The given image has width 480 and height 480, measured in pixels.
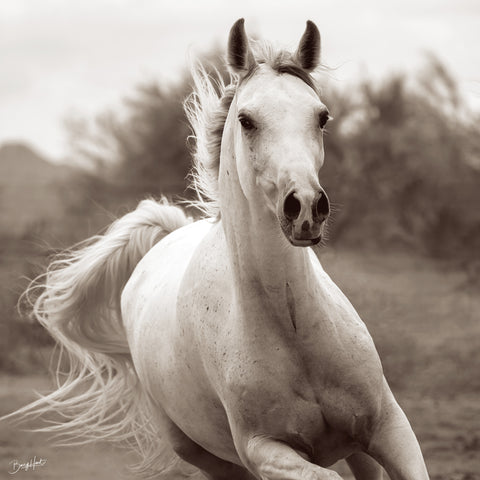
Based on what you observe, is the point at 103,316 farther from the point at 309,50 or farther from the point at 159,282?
the point at 309,50

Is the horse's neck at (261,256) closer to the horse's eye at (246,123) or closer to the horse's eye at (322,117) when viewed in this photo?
the horse's eye at (246,123)

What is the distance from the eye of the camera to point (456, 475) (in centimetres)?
744

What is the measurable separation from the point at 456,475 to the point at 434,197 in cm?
1722

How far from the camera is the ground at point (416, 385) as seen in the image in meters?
8.54

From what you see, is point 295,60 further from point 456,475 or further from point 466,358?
point 466,358

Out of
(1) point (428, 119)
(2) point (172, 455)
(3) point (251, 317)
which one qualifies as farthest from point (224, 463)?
(1) point (428, 119)

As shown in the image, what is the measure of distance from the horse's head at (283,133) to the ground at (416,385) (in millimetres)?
3883

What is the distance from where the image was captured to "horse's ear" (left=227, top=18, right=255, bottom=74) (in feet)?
14.3

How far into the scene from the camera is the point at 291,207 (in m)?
3.81

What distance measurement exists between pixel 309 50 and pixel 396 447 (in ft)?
5.32

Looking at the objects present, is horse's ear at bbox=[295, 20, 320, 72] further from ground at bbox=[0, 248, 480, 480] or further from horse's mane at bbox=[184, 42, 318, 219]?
ground at bbox=[0, 248, 480, 480]

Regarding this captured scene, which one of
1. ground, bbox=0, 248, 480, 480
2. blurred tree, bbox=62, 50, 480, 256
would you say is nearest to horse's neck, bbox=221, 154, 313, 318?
ground, bbox=0, 248, 480, 480
